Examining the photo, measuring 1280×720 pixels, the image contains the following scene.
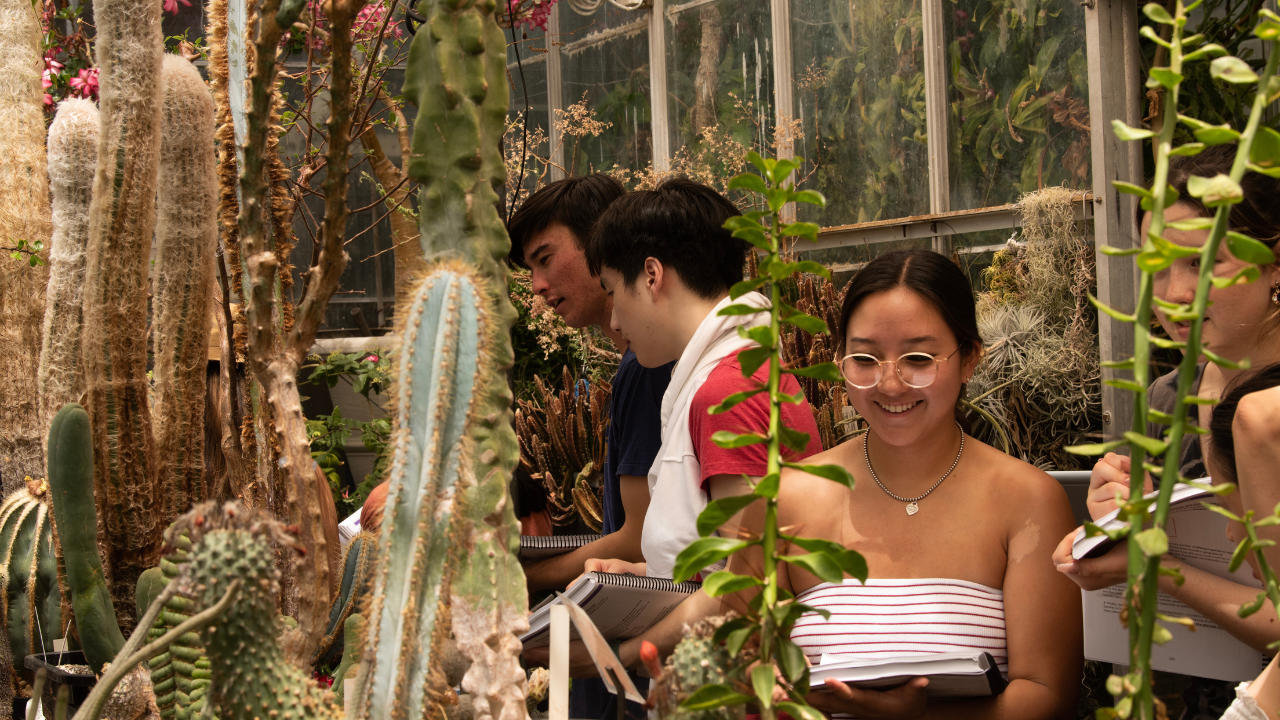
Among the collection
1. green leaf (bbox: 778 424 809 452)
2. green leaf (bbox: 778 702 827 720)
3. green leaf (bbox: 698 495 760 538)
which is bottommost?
green leaf (bbox: 778 702 827 720)

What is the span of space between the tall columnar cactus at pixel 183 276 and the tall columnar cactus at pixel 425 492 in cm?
84

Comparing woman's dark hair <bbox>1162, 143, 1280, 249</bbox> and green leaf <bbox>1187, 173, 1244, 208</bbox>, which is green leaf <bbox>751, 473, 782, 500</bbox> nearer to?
green leaf <bbox>1187, 173, 1244, 208</bbox>

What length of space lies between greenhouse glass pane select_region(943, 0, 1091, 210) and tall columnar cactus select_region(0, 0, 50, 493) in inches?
137

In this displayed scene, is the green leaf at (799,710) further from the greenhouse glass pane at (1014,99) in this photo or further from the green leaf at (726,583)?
the greenhouse glass pane at (1014,99)

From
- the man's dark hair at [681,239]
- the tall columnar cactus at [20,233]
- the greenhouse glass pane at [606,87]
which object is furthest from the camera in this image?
the greenhouse glass pane at [606,87]

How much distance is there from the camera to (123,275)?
143 centimetres

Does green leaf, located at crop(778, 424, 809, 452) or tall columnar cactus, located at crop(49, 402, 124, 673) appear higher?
green leaf, located at crop(778, 424, 809, 452)

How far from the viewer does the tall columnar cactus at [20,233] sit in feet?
6.53

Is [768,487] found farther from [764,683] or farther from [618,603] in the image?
[618,603]

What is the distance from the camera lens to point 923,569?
1.44 m

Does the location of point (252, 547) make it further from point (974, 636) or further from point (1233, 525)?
point (974, 636)

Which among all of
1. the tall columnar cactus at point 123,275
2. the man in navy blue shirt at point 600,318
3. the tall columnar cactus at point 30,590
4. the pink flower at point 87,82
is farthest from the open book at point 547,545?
the pink flower at point 87,82

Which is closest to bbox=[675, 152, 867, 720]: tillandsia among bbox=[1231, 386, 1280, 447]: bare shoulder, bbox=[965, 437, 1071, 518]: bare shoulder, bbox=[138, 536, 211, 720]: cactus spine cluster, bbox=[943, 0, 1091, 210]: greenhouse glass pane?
bbox=[1231, 386, 1280, 447]: bare shoulder

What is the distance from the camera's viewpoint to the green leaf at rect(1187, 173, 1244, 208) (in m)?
0.43
